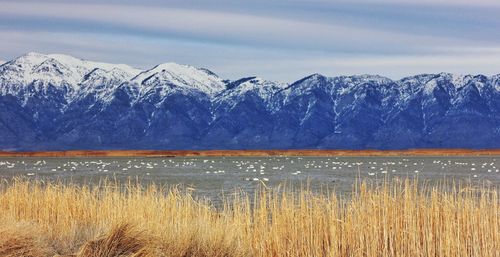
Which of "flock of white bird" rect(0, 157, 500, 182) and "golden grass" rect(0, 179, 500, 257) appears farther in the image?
"flock of white bird" rect(0, 157, 500, 182)

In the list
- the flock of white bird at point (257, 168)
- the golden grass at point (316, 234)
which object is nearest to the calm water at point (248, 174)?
the flock of white bird at point (257, 168)

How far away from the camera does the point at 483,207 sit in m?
10.8

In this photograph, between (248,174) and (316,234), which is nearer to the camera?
(316,234)

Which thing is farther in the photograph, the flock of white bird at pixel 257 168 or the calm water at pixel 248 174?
the flock of white bird at pixel 257 168

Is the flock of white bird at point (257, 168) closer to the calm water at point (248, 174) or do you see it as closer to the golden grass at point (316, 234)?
the calm water at point (248, 174)

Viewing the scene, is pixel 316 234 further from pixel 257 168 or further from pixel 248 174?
pixel 257 168

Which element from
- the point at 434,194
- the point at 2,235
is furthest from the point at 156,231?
the point at 434,194

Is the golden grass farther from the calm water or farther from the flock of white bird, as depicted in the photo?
the flock of white bird

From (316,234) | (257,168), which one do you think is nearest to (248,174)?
(257,168)

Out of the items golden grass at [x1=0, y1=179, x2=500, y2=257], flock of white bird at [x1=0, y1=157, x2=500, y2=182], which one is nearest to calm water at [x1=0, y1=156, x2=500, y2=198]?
flock of white bird at [x1=0, y1=157, x2=500, y2=182]

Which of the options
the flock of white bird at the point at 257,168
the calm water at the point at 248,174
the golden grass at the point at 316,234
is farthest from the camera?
the flock of white bird at the point at 257,168

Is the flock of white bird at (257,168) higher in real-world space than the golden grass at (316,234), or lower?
lower

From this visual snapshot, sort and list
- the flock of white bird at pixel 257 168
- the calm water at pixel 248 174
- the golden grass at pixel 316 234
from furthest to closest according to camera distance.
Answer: the flock of white bird at pixel 257 168 < the calm water at pixel 248 174 < the golden grass at pixel 316 234

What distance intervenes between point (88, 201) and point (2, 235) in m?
5.36
